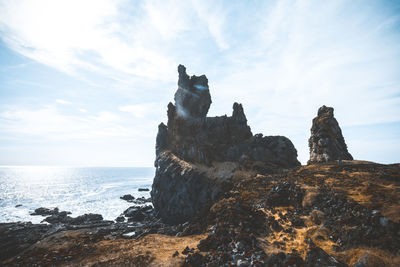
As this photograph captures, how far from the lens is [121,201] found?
97.4m

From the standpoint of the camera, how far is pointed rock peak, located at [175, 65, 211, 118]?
302 feet

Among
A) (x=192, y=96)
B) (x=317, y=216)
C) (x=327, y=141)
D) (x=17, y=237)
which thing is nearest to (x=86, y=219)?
(x=17, y=237)

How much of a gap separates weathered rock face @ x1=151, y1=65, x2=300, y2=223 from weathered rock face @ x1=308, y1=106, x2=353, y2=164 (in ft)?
31.3

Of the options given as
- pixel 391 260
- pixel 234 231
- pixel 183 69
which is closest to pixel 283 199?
pixel 234 231

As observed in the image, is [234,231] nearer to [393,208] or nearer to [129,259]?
[129,259]

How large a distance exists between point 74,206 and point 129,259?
8813 cm

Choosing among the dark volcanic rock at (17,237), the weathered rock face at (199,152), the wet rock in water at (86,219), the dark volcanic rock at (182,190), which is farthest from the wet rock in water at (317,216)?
the wet rock in water at (86,219)

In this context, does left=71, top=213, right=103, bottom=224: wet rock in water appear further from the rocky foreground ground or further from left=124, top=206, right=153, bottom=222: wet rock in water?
the rocky foreground ground

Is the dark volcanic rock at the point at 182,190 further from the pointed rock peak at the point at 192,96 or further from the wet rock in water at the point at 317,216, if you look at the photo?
the wet rock in water at the point at 317,216

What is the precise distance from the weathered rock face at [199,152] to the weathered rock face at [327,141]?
9.53 m

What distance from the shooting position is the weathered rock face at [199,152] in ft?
201

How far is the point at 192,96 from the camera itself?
3639 inches

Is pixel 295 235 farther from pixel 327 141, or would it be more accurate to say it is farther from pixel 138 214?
pixel 138 214

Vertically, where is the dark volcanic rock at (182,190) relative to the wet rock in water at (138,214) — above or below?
above
